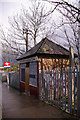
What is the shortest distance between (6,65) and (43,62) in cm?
1348

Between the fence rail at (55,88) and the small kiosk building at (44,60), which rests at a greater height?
the small kiosk building at (44,60)

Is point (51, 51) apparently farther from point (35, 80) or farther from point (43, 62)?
point (35, 80)

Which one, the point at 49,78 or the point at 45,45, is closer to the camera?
the point at 49,78

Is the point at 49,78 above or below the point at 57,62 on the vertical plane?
below

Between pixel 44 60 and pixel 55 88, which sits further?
pixel 44 60

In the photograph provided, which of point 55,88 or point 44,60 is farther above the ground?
point 44,60

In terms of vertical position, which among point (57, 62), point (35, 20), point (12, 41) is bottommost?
point (57, 62)

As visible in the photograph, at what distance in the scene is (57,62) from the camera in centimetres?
1050

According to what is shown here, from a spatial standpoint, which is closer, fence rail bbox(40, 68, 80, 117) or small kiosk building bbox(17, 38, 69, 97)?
fence rail bbox(40, 68, 80, 117)

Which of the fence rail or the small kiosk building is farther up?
the small kiosk building

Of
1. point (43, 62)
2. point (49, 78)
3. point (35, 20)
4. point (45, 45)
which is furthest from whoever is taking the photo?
point (35, 20)

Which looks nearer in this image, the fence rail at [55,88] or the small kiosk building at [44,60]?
the fence rail at [55,88]

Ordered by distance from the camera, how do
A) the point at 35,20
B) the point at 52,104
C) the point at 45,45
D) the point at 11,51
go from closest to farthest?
the point at 52,104 → the point at 45,45 → the point at 35,20 → the point at 11,51

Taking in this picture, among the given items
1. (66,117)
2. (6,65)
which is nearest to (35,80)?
(66,117)
